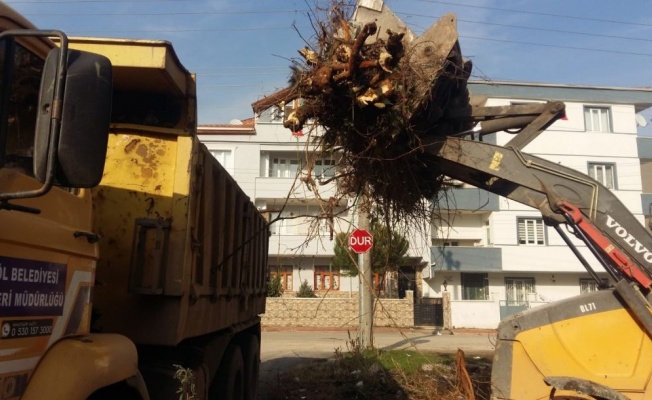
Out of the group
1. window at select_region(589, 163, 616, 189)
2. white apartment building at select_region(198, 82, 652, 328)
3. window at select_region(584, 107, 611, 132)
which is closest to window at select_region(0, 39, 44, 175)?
white apartment building at select_region(198, 82, 652, 328)

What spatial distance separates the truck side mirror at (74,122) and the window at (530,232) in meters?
31.0

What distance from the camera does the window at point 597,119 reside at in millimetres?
31500

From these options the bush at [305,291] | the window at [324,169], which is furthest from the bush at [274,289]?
the window at [324,169]

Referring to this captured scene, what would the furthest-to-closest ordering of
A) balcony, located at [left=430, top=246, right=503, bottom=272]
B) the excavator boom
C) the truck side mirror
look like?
1. balcony, located at [left=430, top=246, right=503, bottom=272]
2. the excavator boom
3. the truck side mirror

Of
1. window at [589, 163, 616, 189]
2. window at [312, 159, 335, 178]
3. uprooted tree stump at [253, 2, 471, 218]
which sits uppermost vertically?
window at [589, 163, 616, 189]

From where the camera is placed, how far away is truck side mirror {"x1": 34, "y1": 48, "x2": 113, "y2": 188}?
1.97 m

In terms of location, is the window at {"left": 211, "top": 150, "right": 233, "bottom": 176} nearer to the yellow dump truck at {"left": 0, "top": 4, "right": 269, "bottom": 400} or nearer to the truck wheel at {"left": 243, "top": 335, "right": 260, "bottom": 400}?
the truck wheel at {"left": 243, "top": 335, "right": 260, "bottom": 400}

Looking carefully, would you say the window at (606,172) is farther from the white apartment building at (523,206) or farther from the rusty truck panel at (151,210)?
the rusty truck panel at (151,210)

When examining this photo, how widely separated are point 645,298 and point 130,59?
13.9 feet

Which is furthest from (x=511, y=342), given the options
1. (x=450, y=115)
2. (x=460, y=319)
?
(x=460, y=319)

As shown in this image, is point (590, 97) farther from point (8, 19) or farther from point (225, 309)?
point (8, 19)

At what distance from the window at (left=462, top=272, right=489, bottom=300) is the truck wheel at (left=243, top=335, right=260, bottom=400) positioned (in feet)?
82.3

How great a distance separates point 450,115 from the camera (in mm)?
Answer: 5348

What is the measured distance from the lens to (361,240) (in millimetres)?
9844
